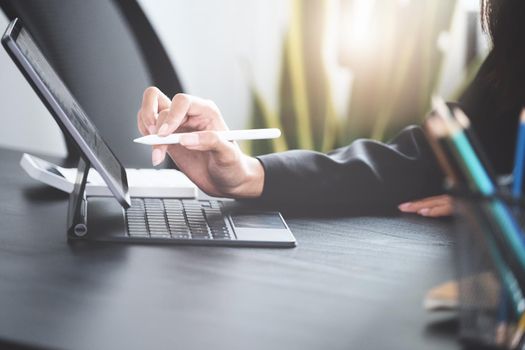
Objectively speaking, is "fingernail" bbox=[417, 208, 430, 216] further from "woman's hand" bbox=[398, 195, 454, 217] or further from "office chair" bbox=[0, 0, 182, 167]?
"office chair" bbox=[0, 0, 182, 167]

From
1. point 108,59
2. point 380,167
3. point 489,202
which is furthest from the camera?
point 108,59

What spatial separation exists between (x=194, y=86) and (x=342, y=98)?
1.77 ft

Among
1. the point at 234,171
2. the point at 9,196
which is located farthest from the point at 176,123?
the point at 9,196

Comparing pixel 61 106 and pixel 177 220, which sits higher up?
pixel 61 106

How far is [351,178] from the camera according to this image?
125 centimetres

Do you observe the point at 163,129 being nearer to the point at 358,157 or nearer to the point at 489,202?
the point at 358,157

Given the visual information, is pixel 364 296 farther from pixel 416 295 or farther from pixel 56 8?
pixel 56 8

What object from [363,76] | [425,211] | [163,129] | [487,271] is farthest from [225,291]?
[363,76]

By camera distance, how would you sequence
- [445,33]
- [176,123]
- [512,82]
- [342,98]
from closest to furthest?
[176,123], [512,82], [445,33], [342,98]

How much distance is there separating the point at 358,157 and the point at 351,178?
4cm

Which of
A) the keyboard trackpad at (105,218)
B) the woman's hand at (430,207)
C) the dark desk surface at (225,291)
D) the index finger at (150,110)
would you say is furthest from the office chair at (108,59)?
the woman's hand at (430,207)

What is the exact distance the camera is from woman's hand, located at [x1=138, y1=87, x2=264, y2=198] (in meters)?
1.13

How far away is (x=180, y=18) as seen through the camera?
116 inches

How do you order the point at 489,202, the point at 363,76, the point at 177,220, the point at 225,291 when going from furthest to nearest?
1. the point at 363,76
2. the point at 177,220
3. the point at 225,291
4. the point at 489,202
